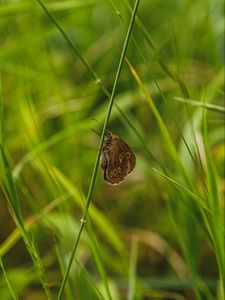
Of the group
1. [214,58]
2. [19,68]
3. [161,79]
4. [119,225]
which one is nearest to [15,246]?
[119,225]

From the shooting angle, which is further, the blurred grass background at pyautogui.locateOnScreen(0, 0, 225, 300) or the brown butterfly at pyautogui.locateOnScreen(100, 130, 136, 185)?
the blurred grass background at pyautogui.locateOnScreen(0, 0, 225, 300)

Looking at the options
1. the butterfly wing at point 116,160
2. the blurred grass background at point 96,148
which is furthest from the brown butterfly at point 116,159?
the blurred grass background at point 96,148

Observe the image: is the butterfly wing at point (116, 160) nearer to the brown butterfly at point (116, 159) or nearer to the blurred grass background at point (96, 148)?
the brown butterfly at point (116, 159)

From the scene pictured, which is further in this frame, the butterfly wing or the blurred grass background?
the blurred grass background

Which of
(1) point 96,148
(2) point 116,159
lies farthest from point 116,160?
→ (1) point 96,148

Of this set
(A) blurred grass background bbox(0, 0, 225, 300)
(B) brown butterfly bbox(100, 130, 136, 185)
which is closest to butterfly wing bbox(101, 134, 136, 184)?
(B) brown butterfly bbox(100, 130, 136, 185)

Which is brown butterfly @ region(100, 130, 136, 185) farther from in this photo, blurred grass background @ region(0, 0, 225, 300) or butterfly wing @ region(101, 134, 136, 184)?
blurred grass background @ region(0, 0, 225, 300)

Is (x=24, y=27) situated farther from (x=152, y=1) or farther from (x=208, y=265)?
(x=208, y=265)

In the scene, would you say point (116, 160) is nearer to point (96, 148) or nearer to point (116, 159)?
point (116, 159)
